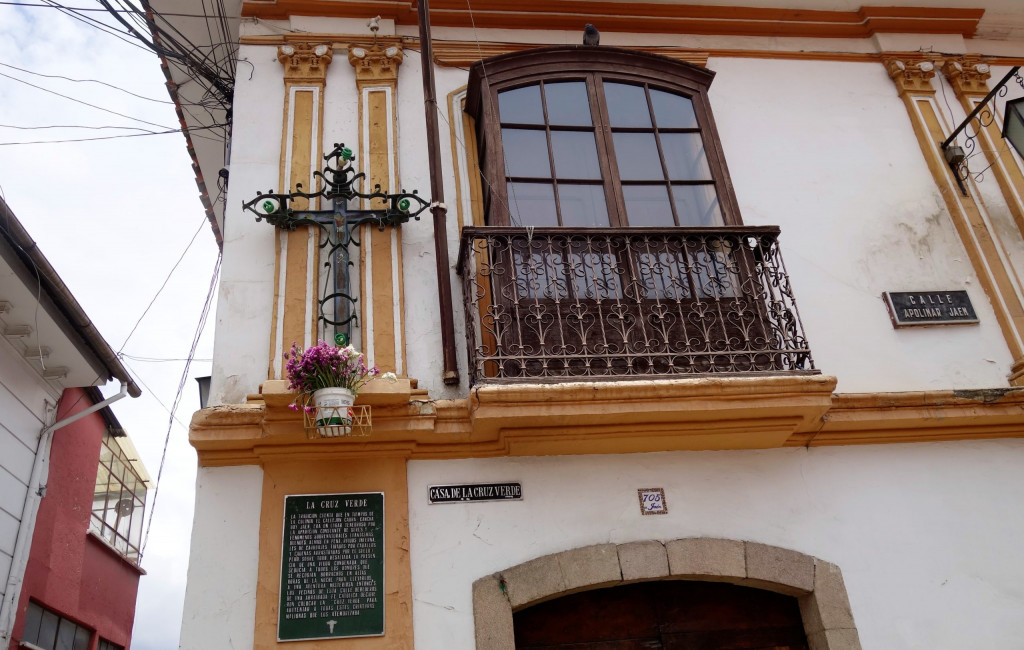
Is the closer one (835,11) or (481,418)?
(481,418)

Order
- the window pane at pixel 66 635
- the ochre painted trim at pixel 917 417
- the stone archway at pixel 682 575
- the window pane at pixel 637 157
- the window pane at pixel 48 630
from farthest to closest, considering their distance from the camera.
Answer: the window pane at pixel 66 635 < the window pane at pixel 48 630 < the window pane at pixel 637 157 < the ochre painted trim at pixel 917 417 < the stone archway at pixel 682 575

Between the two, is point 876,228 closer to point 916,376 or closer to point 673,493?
point 916,376

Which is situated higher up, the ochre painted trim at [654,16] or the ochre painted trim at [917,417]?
the ochre painted trim at [654,16]

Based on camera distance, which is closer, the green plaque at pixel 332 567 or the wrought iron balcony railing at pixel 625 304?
the green plaque at pixel 332 567

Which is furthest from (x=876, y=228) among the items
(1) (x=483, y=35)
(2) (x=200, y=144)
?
(2) (x=200, y=144)

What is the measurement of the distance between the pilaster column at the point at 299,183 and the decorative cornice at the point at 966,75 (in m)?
5.22

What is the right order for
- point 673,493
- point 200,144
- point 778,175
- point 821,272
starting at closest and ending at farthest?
point 673,493
point 821,272
point 778,175
point 200,144

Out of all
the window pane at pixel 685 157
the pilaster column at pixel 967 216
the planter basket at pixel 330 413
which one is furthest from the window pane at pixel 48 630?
the pilaster column at pixel 967 216

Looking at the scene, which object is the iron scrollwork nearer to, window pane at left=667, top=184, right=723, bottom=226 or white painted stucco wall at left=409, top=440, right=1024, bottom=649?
white painted stucco wall at left=409, top=440, right=1024, bottom=649

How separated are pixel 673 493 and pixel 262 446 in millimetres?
2442

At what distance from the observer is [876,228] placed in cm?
621

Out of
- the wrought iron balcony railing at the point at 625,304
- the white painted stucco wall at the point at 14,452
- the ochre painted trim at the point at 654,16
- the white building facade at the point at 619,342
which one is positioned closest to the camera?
the white building facade at the point at 619,342

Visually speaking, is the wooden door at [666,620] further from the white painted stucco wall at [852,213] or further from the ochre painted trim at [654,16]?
the ochre painted trim at [654,16]

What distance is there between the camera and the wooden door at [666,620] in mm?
4762
